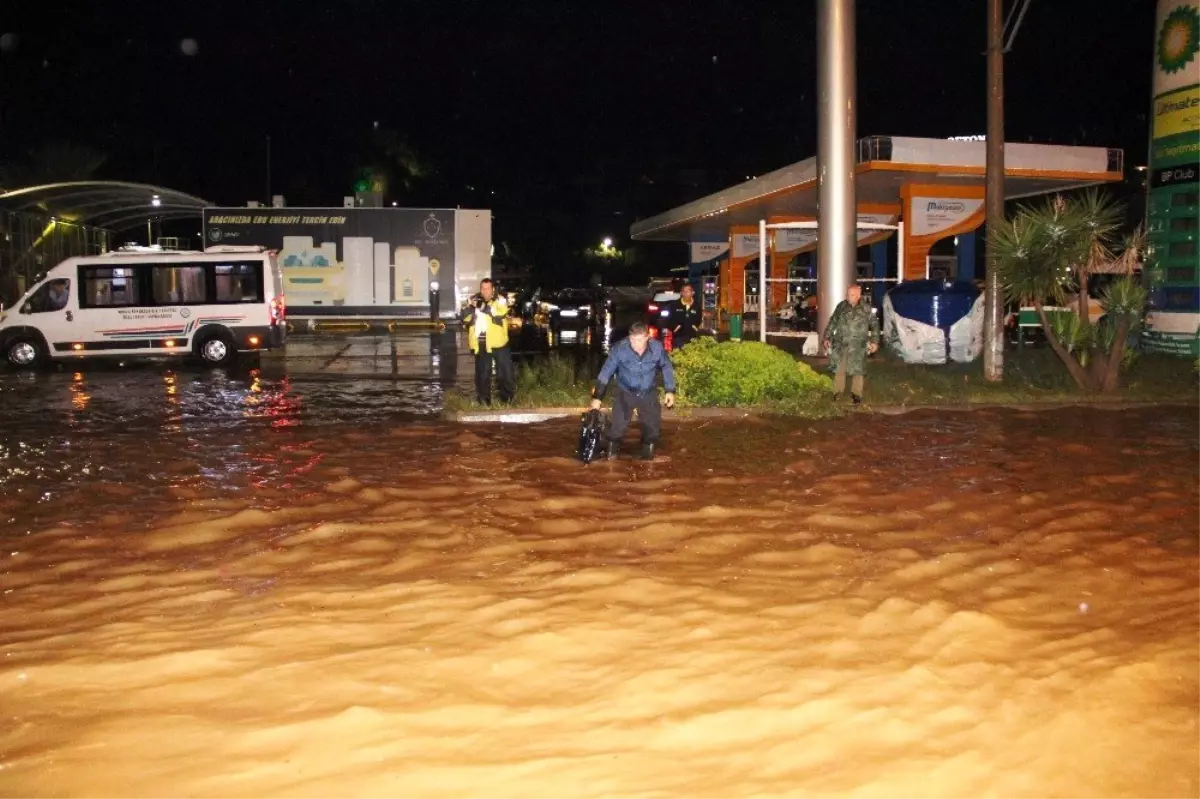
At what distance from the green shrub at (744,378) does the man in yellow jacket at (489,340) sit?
219cm

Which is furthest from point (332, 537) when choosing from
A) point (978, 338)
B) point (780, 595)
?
point (978, 338)

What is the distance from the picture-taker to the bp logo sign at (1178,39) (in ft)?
71.5

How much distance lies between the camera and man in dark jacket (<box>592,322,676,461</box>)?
39.0ft

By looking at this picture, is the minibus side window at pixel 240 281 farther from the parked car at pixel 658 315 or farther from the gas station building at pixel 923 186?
the gas station building at pixel 923 186

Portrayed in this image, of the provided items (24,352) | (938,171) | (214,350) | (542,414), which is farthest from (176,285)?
(938,171)

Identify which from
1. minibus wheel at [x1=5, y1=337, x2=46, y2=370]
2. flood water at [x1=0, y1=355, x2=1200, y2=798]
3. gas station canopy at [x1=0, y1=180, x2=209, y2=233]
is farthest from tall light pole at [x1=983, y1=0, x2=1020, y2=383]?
gas station canopy at [x1=0, y1=180, x2=209, y2=233]

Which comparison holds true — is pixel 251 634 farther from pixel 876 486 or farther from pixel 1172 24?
pixel 1172 24

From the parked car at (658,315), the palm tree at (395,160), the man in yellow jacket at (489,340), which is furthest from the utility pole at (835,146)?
the palm tree at (395,160)

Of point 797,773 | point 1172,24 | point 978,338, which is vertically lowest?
point 797,773

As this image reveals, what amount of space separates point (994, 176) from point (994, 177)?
14 millimetres

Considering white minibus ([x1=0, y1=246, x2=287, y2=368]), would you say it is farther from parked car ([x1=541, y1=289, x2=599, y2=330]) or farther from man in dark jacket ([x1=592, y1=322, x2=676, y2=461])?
man in dark jacket ([x1=592, y1=322, x2=676, y2=461])

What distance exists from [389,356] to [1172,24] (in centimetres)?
1661

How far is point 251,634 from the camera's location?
21.1 ft

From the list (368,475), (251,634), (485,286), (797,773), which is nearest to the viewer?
(797,773)
